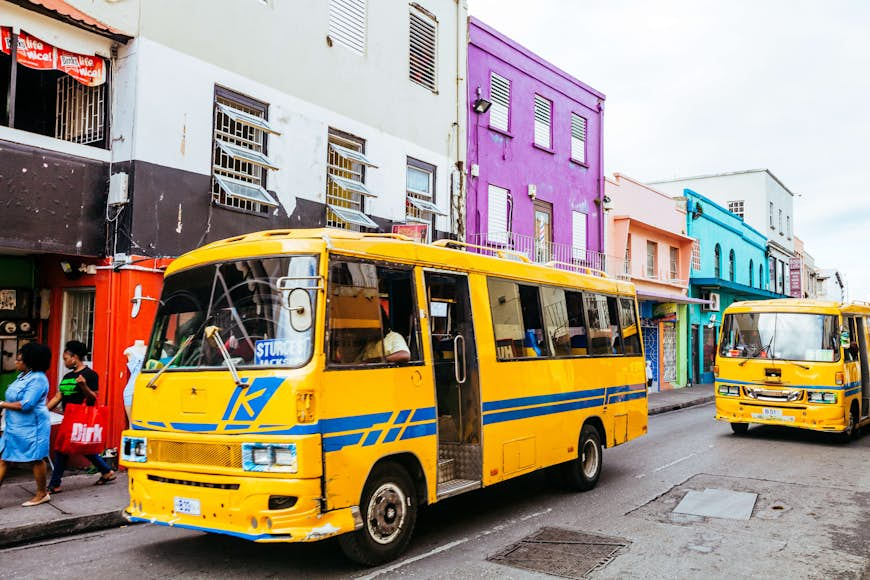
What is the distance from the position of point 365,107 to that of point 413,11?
315cm

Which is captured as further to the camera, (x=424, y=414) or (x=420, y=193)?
(x=420, y=193)

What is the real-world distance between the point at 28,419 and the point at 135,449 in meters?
2.58

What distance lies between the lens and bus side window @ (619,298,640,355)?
11.0 metres

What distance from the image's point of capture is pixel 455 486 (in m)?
7.13

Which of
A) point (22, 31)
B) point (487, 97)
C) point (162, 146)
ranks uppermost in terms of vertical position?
point (487, 97)

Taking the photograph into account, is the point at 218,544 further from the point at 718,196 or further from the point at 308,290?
the point at 718,196

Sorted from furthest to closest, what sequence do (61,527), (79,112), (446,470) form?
(79,112), (61,527), (446,470)

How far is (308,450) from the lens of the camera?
548 cm

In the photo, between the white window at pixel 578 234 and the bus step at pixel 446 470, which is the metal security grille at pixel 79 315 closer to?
the bus step at pixel 446 470

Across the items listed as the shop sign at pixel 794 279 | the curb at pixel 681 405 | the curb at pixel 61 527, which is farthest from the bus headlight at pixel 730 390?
the shop sign at pixel 794 279

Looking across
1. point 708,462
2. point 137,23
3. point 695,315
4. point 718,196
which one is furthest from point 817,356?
point 718,196

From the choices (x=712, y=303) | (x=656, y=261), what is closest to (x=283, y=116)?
(x=656, y=261)

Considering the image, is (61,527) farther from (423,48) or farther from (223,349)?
(423,48)

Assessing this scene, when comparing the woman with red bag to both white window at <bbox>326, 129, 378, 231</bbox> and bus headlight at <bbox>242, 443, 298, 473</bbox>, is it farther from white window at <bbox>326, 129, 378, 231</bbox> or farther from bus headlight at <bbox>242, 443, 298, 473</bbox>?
white window at <bbox>326, 129, 378, 231</bbox>
